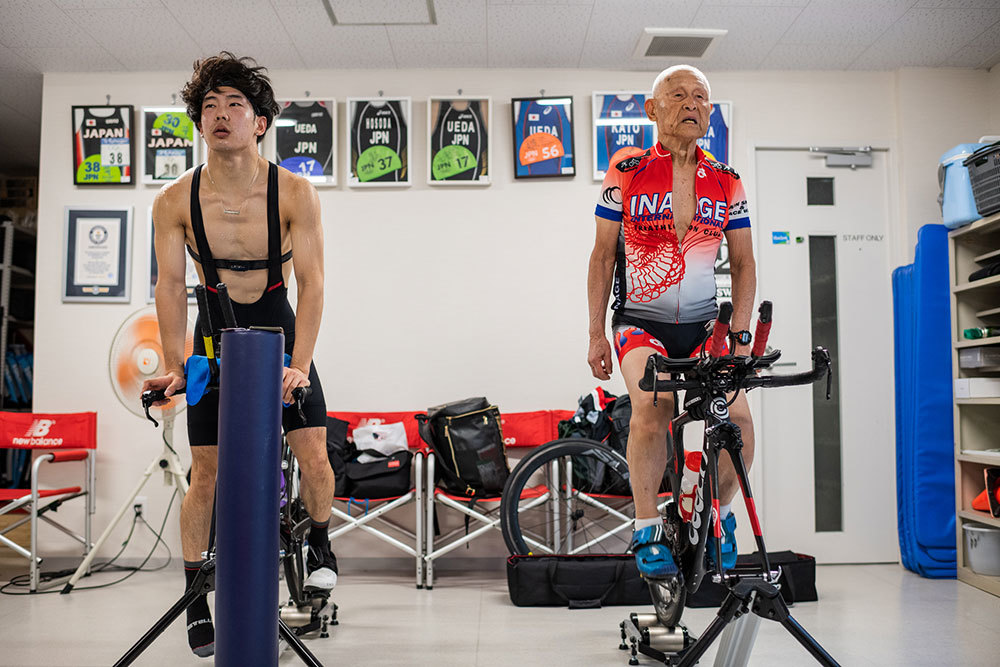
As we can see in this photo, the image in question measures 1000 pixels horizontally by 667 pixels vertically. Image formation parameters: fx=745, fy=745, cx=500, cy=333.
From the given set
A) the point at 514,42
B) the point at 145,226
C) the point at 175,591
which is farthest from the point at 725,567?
the point at 145,226

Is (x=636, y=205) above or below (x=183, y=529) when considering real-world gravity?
above

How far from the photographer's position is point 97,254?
422 centimetres

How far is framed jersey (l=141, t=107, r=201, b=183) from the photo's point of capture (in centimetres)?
425

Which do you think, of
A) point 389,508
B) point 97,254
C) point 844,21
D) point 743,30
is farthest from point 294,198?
point 844,21

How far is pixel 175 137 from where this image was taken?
14.0ft

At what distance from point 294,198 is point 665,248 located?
1.13 metres

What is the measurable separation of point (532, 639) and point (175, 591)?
187 cm

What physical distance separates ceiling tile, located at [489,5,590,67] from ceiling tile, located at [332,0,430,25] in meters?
0.36

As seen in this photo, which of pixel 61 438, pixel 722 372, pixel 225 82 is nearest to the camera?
pixel 722 372

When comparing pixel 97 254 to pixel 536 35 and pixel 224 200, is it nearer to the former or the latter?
pixel 224 200

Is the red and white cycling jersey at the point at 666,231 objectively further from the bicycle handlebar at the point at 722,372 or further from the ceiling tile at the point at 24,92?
the ceiling tile at the point at 24,92

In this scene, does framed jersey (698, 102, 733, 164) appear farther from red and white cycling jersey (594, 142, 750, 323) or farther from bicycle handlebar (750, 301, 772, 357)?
bicycle handlebar (750, 301, 772, 357)

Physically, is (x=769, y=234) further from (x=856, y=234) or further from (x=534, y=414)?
(x=534, y=414)

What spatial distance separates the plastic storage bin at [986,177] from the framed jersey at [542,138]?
1987 millimetres
